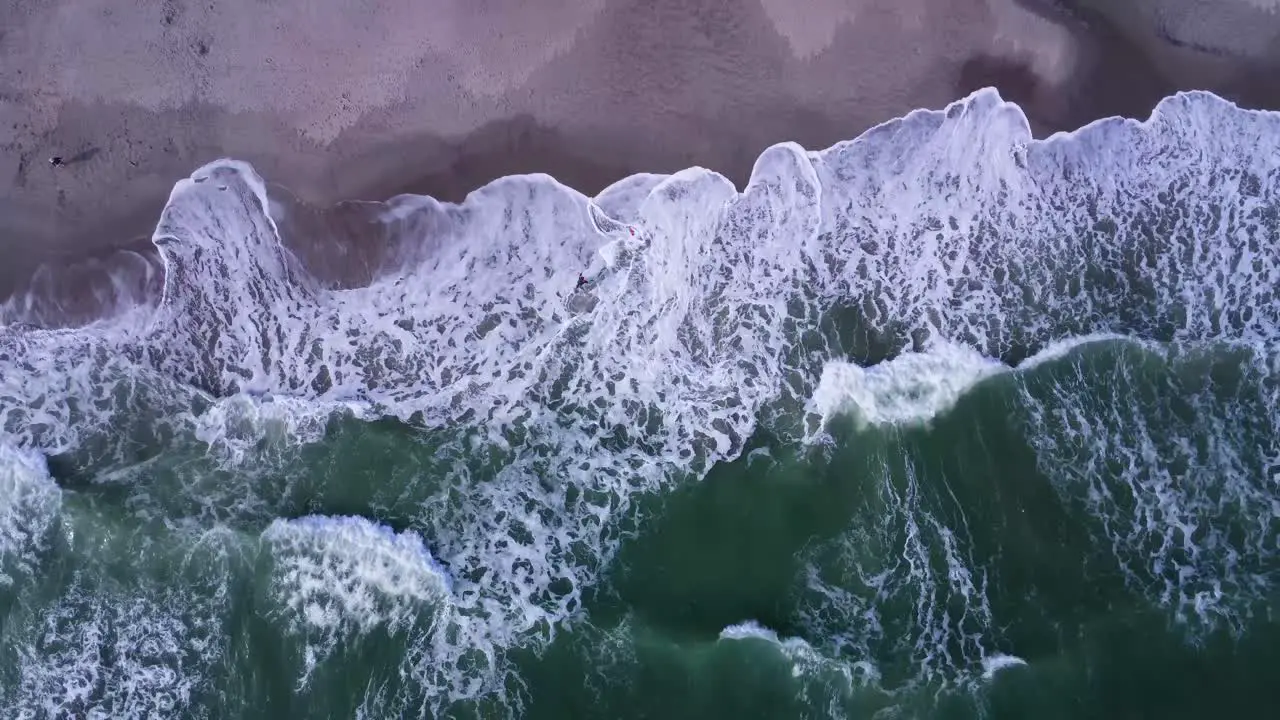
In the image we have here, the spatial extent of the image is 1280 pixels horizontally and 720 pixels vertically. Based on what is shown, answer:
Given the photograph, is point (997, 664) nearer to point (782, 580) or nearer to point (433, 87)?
point (782, 580)

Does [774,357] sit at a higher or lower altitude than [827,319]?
lower

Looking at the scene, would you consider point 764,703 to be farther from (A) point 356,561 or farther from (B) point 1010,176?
(B) point 1010,176

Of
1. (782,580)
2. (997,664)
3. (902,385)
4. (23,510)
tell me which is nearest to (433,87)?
(902,385)

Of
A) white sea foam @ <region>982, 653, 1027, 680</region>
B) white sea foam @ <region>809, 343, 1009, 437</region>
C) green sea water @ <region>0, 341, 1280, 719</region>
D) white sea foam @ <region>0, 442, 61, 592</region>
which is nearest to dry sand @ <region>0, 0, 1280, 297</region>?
white sea foam @ <region>0, 442, 61, 592</region>

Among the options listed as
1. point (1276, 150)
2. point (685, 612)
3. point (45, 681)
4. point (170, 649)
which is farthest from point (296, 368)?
point (1276, 150)

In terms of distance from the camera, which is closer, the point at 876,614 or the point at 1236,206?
the point at 876,614

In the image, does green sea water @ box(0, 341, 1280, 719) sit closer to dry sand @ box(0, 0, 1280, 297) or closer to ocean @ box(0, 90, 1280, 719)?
ocean @ box(0, 90, 1280, 719)
